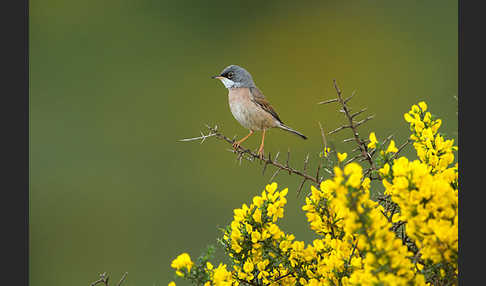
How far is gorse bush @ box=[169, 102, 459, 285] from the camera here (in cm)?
163

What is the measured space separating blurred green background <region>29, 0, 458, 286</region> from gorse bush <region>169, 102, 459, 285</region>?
12.9 ft

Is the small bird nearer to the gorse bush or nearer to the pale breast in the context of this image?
the pale breast

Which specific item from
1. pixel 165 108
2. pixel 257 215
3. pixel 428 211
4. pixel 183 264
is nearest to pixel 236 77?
pixel 257 215

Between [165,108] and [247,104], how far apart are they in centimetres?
540

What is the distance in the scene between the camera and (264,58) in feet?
31.8

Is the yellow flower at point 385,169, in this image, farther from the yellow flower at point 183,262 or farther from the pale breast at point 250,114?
the pale breast at point 250,114

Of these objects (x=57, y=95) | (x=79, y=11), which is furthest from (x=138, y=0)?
(x=57, y=95)

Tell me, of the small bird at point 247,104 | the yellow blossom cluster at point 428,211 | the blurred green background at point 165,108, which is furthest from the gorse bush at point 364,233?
the blurred green background at point 165,108

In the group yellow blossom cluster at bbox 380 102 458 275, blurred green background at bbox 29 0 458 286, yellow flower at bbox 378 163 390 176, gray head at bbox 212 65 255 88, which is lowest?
yellow blossom cluster at bbox 380 102 458 275

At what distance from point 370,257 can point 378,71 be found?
8.66 m

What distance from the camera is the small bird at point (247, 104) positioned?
4.12 m

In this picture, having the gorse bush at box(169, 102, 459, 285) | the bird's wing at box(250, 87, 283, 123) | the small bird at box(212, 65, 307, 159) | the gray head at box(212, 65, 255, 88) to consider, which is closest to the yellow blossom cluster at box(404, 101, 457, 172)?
the gorse bush at box(169, 102, 459, 285)

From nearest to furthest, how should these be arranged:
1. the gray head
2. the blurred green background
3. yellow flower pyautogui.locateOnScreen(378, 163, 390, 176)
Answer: yellow flower pyautogui.locateOnScreen(378, 163, 390, 176) → the gray head → the blurred green background

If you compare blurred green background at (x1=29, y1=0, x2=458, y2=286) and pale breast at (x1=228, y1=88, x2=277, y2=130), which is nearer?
pale breast at (x1=228, y1=88, x2=277, y2=130)
